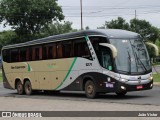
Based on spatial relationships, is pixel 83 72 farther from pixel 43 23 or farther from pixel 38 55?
pixel 43 23

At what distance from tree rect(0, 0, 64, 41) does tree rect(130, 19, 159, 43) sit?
2946 centimetres

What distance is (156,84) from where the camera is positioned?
30.8m

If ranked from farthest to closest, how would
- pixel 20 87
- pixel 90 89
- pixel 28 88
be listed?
1. pixel 20 87
2. pixel 28 88
3. pixel 90 89

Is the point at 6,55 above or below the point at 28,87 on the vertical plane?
above

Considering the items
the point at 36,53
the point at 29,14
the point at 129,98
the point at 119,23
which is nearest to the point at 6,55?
the point at 36,53

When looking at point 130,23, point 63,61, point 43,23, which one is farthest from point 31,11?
point 63,61

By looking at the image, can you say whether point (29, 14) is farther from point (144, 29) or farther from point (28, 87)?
point (28, 87)

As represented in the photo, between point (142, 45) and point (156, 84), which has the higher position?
point (142, 45)

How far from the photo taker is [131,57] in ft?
69.4

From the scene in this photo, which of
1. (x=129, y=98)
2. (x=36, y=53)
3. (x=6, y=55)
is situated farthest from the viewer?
(x=6, y=55)

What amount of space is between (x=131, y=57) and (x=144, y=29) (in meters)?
89.3

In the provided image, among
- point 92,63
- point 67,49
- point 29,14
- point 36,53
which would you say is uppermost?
point 29,14

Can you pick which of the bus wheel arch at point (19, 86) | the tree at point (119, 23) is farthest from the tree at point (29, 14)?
the bus wheel arch at point (19, 86)

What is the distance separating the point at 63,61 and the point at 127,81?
4.68m
